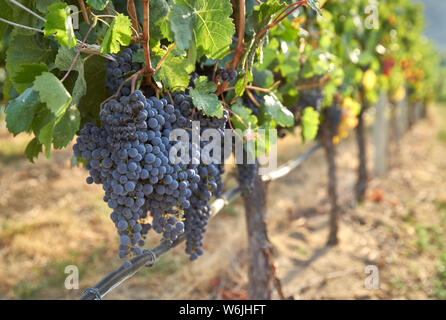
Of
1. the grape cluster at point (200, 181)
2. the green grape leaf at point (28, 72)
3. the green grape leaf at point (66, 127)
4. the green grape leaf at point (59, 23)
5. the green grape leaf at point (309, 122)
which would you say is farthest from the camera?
the green grape leaf at point (309, 122)

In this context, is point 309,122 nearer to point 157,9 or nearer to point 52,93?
point 157,9

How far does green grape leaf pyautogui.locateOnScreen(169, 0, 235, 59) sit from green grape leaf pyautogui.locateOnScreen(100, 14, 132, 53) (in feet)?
0.47

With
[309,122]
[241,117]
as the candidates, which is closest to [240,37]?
[241,117]

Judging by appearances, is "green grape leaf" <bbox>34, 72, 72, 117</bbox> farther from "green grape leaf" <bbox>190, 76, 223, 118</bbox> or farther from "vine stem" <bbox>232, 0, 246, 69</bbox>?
"vine stem" <bbox>232, 0, 246, 69</bbox>

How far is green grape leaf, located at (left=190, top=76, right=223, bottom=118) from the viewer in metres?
1.29

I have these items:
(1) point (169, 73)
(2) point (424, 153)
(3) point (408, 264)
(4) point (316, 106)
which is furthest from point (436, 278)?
(2) point (424, 153)

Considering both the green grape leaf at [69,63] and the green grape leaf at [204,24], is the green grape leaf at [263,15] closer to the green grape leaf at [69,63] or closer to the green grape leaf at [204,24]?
the green grape leaf at [204,24]

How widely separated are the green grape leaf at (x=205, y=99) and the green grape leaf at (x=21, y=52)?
53cm

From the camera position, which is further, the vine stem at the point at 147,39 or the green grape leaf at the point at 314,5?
the green grape leaf at the point at 314,5

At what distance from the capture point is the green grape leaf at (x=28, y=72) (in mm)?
1141

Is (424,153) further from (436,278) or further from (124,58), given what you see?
(124,58)

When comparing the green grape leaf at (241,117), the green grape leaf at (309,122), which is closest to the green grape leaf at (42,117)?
the green grape leaf at (241,117)

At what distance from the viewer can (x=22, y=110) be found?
1158mm

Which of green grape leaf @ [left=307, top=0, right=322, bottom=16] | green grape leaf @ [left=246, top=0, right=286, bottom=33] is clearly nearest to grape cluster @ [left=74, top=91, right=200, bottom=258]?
green grape leaf @ [left=246, top=0, right=286, bottom=33]
